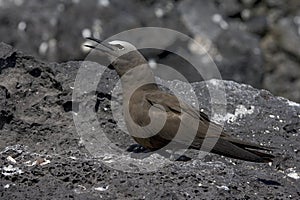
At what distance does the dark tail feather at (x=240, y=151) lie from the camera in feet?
21.2

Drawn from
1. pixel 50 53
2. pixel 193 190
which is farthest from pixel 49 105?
pixel 50 53

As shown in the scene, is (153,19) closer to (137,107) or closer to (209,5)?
(209,5)

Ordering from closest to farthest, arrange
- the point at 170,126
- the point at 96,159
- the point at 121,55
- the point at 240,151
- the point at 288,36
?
the point at 96,159, the point at 240,151, the point at 170,126, the point at 121,55, the point at 288,36

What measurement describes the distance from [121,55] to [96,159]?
1243mm

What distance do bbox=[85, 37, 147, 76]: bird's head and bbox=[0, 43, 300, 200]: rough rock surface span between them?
11.6 inches

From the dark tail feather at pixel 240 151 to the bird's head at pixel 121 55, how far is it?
1061 mm

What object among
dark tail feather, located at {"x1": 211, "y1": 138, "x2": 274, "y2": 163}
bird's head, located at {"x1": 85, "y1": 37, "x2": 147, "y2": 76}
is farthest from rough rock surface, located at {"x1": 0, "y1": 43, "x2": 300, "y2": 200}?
bird's head, located at {"x1": 85, "y1": 37, "x2": 147, "y2": 76}

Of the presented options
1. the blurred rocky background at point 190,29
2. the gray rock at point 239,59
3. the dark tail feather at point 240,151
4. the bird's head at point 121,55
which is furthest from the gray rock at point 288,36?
the dark tail feather at point 240,151

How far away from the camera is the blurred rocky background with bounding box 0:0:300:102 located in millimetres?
11406

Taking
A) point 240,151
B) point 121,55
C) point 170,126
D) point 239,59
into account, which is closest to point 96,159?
point 170,126

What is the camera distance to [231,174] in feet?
20.4

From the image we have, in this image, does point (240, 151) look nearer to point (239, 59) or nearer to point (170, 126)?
point (170, 126)

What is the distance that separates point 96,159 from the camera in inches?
248

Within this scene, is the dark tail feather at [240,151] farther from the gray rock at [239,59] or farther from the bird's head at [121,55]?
the gray rock at [239,59]
